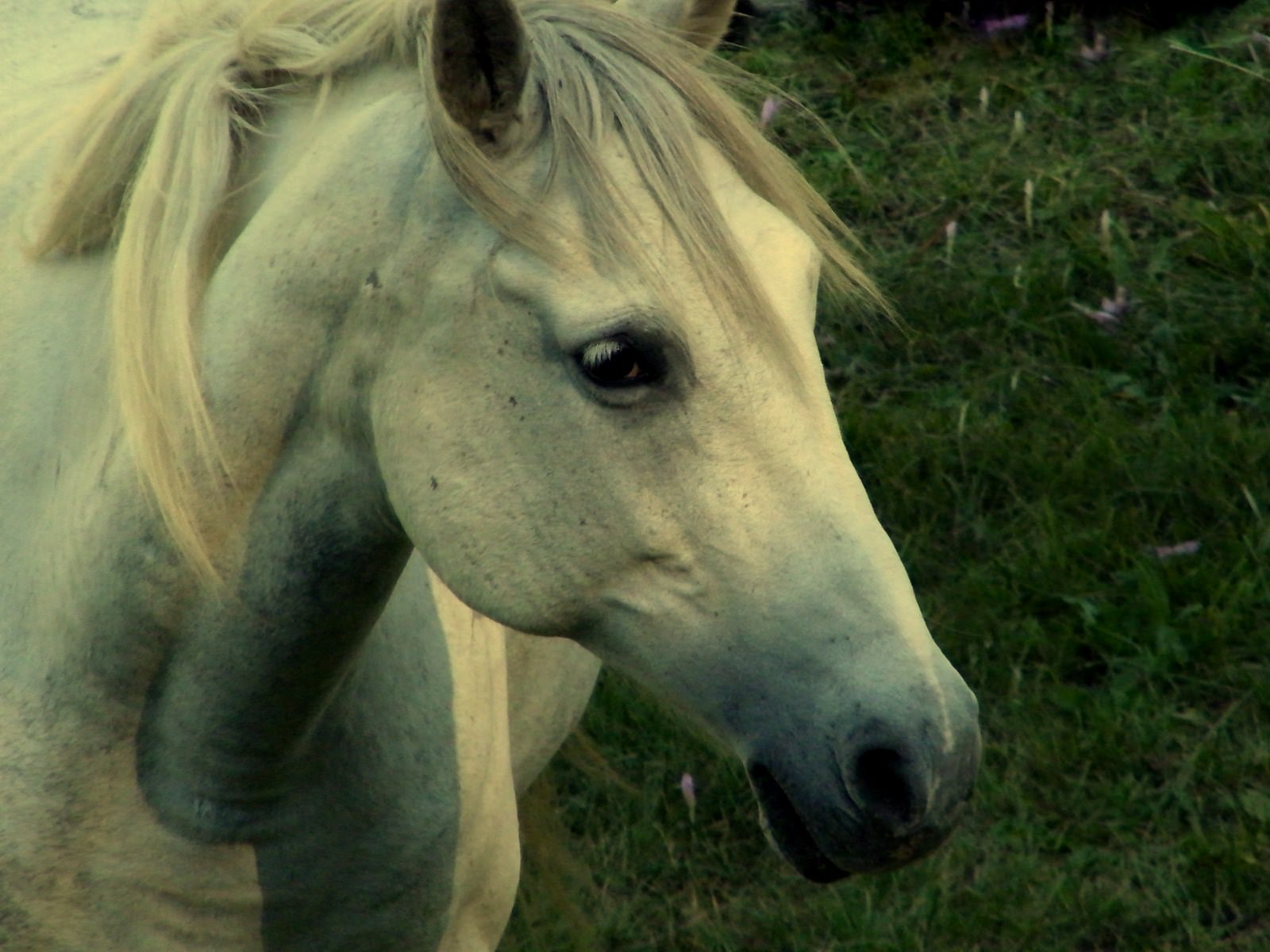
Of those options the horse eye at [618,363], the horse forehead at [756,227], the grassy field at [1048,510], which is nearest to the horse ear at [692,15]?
the horse forehead at [756,227]

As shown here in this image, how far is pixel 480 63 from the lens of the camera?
1.56m

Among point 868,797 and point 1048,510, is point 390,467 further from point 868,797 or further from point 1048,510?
point 1048,510

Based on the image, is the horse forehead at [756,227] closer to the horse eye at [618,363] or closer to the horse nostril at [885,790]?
the horse eye at [618,363]

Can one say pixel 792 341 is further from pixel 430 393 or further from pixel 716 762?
pixel 716 762

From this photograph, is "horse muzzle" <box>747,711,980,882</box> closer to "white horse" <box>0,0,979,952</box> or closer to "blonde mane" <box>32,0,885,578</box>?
"white horse" <box>0,0,979,952</box>

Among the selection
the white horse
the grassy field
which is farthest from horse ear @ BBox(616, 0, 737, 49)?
the grassy field

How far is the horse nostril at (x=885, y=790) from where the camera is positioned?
4.76 ft

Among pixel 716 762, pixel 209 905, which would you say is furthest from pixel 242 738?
pixel 716 762

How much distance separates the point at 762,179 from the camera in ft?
5.50

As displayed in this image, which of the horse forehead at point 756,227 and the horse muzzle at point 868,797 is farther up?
the horse forehead at point 756,227

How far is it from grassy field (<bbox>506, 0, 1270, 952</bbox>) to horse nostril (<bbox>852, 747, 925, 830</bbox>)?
1.53 m

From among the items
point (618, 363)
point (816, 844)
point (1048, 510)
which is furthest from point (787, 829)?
point (1048, 510)

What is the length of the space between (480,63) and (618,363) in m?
0.32

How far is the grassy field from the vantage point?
3.11 meters
